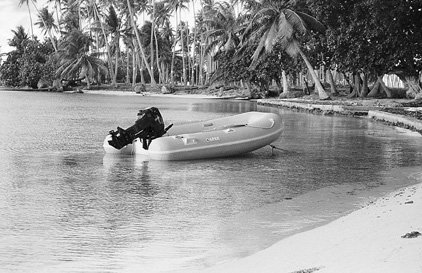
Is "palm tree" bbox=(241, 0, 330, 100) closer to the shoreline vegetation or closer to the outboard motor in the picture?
the shoreline vegetation

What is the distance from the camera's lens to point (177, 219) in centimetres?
768

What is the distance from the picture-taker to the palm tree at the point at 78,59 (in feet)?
243

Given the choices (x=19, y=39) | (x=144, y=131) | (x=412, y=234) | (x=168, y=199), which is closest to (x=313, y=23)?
(x=144, y=131)

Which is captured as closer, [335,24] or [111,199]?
[111,199]

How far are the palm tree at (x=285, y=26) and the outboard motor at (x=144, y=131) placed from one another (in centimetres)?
2212

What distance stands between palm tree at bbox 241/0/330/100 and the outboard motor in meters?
22.1

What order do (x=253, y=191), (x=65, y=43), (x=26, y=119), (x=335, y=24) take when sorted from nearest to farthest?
(x=253, y=191)
(x=26, y=119)
(x=335, y=24)
(x=65, y=43)

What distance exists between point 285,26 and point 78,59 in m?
44.2

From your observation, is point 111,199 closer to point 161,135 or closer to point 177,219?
point 177,219

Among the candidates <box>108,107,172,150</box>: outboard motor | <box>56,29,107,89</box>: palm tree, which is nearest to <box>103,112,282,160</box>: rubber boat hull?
<box>108,107,172,150</box>: outboard motor

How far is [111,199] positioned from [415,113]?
651 inches

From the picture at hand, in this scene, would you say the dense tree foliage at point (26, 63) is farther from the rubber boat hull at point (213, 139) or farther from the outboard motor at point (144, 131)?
the outboard motor at point (144, 131)

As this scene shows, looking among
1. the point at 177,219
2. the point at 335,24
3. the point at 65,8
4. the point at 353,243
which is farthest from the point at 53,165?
the point at 65,8

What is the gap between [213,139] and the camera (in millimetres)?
12938
